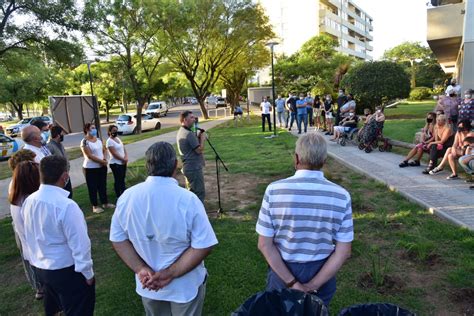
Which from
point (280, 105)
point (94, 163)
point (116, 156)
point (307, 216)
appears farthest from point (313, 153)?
point (280, 105)

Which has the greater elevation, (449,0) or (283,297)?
(449,0)

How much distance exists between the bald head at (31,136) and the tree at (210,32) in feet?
77.3

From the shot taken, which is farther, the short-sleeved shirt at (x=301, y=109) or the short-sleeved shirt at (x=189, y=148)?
the short-sleeved shirt at (x=301, y=109)

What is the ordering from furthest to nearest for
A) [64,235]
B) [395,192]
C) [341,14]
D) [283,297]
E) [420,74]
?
[341,14]
[420,74]
[395,192]
[64,235]
[283,297]

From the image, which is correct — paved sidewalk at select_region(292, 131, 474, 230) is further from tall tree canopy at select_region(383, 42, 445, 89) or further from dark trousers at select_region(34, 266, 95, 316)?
tall tree canopy at select_region(383, 42, 445, 89)

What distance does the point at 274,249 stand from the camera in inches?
95.7

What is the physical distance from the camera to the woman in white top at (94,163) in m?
6.61

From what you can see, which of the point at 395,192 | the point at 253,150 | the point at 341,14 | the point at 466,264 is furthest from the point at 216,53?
the point at 341,14

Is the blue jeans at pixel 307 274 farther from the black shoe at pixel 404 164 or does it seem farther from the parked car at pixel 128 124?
the parked car at pixel 128 124

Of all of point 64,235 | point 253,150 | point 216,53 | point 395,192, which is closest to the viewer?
point 64,235

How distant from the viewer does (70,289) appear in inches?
114

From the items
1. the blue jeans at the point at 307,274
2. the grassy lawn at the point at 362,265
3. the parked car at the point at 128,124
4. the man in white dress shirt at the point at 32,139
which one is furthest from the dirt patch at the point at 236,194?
the parked car at the point at 128,124

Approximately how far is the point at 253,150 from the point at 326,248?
11.0 meters

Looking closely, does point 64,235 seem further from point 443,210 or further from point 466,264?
point 443,210
